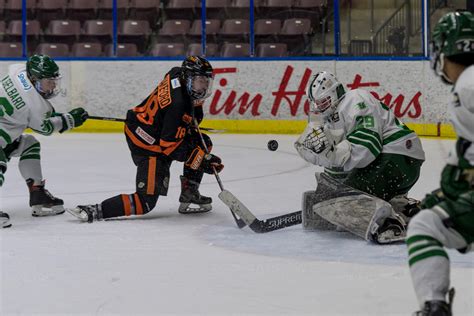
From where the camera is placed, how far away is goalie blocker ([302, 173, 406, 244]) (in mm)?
3770

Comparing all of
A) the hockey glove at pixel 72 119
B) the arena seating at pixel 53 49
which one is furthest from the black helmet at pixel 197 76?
the arena seating at pixel 53 49

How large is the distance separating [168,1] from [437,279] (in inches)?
330

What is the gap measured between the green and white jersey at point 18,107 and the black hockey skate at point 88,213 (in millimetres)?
462

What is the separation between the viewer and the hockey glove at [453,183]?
2268 mm

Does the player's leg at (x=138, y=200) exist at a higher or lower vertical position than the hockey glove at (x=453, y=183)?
lower

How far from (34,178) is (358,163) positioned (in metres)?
1.78

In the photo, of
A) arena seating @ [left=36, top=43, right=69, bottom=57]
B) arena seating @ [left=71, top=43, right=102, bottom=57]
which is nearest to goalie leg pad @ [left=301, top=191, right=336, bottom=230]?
arena seating @ [left=71, top=43, right=102, bottom=57]

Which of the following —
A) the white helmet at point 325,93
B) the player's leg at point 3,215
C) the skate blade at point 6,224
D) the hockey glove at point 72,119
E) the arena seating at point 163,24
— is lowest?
the skate blade at point 6,224

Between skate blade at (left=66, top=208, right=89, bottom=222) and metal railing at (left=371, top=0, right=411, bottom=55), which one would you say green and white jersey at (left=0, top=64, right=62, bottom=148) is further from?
metal railing at (left=371, top=0, right=411, bottom=55)

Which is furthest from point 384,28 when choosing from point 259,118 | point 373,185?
point 373,185

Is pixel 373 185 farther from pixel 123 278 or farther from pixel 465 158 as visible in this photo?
pixel 465 158

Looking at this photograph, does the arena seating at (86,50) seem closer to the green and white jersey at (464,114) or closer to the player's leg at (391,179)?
the player's leg at (391,179)

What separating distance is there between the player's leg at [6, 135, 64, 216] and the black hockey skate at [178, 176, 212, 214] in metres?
0.63

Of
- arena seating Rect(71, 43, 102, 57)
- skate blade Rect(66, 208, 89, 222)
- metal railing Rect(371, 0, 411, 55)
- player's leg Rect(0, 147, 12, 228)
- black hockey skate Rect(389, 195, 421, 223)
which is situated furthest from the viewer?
arena seating Rect(71, 43, 102, 57)
